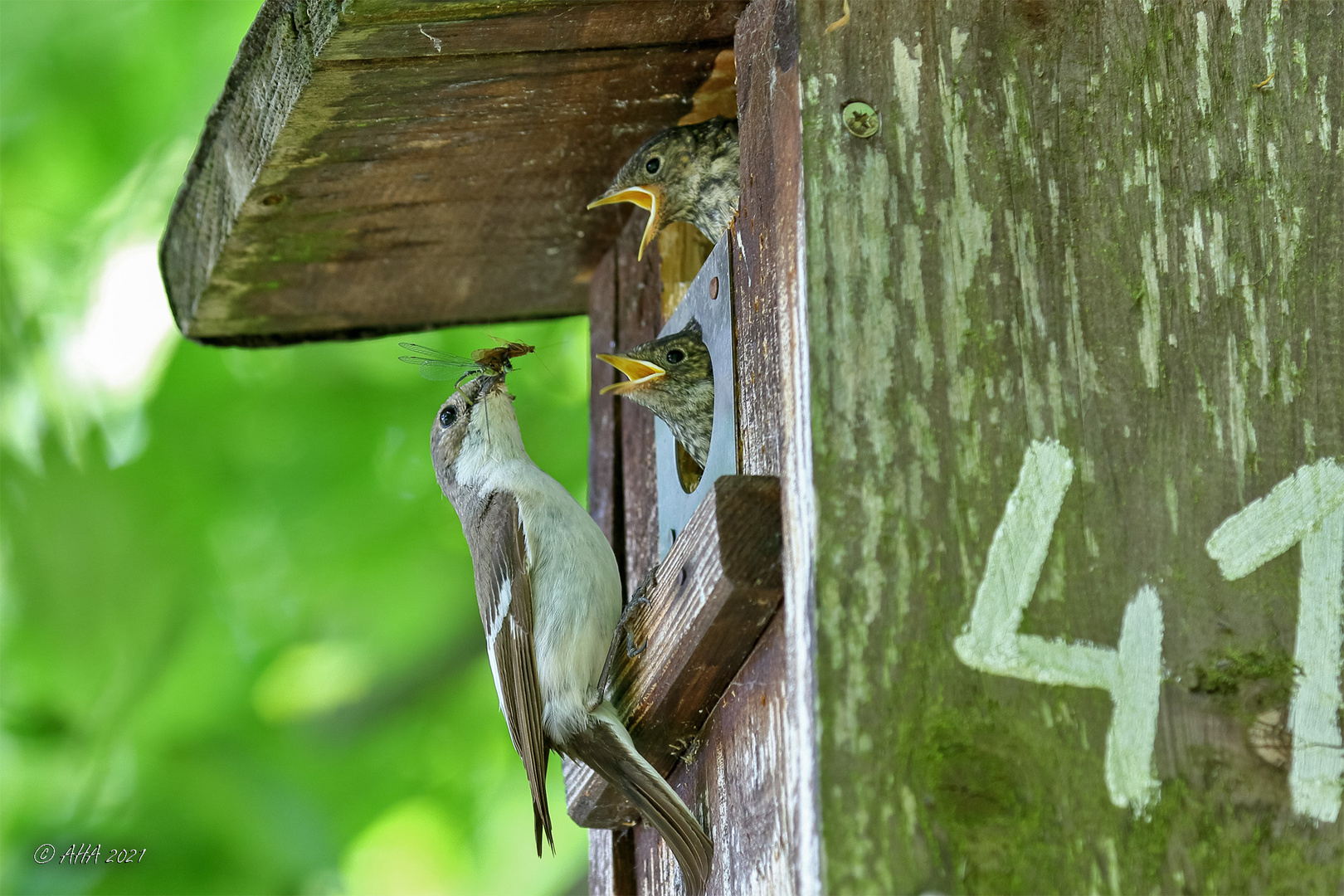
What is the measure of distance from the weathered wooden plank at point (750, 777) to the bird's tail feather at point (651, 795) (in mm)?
26

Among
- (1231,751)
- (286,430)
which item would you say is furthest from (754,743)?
(286,430)

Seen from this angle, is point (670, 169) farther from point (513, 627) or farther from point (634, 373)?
point (513, 627)

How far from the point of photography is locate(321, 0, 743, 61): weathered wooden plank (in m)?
2.25

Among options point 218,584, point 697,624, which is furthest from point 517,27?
point 218,584

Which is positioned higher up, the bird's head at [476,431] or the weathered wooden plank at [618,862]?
the bird's head at [476,431]

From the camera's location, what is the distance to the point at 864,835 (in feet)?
5.00

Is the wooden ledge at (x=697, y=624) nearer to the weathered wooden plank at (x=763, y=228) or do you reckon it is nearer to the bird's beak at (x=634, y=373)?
the weathered wooden plank at (x=763, y=228)

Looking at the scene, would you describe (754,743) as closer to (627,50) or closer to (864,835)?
(864,835)

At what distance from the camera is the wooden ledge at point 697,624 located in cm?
181

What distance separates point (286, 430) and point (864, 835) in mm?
3355

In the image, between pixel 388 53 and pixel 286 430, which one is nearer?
pixel 388 53

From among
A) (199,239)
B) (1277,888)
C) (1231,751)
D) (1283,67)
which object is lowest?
(1277,888)

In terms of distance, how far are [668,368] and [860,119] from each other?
99cm

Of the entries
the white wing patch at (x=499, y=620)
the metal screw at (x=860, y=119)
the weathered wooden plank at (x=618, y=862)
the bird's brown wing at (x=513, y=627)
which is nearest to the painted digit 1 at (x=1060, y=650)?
the metal screw at (x=860, y=119)
